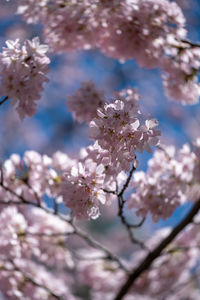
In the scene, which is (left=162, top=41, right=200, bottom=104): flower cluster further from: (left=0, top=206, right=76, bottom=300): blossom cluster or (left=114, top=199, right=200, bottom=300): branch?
(left=0, top=206, right=76, bottom=300): blossom cluster

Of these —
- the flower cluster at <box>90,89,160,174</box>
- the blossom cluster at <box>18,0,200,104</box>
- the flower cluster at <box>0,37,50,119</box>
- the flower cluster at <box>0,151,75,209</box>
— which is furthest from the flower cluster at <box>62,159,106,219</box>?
the blossom cluster at <box>18,0,200,104</box>

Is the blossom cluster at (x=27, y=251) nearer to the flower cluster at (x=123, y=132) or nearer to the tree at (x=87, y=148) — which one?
the tree at (x=87, y=148)

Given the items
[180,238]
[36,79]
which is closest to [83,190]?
[36,79]

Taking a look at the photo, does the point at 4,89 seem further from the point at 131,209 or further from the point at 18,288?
the point at 18,288

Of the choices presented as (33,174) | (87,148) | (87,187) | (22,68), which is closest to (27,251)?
(33,174)

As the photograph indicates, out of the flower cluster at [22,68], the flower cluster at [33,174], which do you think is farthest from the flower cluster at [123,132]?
the flower cluster at [33,174]

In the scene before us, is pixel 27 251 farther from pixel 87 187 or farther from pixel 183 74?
pixel 183 74
